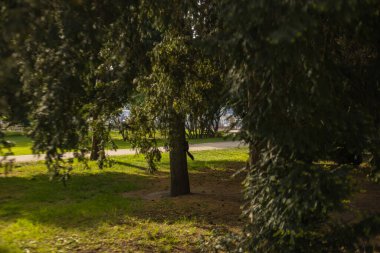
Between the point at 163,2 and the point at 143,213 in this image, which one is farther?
the point at 143,213

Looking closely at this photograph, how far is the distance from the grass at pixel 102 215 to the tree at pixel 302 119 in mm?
2981

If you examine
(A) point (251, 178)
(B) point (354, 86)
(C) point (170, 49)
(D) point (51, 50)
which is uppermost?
(C) point (170, 49)

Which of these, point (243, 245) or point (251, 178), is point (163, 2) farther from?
point (243, 245)

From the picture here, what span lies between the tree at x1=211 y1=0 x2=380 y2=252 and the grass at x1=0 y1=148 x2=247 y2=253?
2981mm

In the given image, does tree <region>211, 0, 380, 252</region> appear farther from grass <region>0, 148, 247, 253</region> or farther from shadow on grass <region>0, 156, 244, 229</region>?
shadow on grass <region>0, 156, 244, 229</region>

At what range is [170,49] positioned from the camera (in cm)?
732

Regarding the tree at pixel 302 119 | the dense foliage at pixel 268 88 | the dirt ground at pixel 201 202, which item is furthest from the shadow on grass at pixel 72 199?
the tree at pixel 302 119

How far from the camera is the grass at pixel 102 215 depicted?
7746 mm

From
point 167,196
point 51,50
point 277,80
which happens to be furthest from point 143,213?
point 277,80

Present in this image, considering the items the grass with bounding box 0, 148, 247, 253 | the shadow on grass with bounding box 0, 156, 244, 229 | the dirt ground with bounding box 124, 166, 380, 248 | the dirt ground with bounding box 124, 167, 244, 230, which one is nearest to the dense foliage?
the grass with bounding box 0, 148, 247, 253

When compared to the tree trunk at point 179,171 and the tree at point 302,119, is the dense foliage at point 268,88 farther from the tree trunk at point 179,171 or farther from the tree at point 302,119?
the tree trunk at point 179,171

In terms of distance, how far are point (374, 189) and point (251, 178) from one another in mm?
8608

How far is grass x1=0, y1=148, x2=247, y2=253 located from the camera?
7.75 meters

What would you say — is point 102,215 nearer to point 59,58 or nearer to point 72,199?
point 72,199
